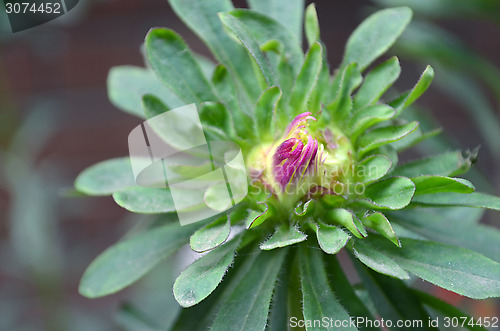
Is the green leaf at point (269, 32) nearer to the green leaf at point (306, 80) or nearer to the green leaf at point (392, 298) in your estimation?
the green leaf at point (306, 80)

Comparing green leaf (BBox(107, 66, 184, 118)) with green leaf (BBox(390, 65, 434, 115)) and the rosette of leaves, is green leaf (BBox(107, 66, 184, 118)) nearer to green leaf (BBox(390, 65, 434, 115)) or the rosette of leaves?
the rosette of leaves

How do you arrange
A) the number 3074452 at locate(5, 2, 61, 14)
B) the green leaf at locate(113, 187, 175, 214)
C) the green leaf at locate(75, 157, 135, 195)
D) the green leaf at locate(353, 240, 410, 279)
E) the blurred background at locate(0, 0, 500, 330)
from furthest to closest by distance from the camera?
the blurred background at locate(0, 0, 500, 330) → the number 3074452 at locate(5, 2, 61, 14) → the green leaf at locate(75, 157, 135, 195) → the green leaf at locate(113, 187, 175, 214) → the green leaf at locate(353, 240, 410, 279)

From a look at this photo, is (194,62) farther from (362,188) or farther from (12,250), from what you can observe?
(12,250)

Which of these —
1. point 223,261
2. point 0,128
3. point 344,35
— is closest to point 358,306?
point 223,261

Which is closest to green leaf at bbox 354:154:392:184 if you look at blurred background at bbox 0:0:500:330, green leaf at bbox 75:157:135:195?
green leaf at bbox 75:157:135:195

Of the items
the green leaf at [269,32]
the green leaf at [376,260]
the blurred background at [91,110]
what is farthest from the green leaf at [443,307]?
the blurred background at [91,110]

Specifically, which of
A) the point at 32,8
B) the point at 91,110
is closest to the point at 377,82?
the point at 32,8
